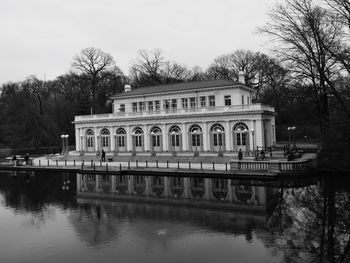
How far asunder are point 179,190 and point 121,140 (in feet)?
72.1

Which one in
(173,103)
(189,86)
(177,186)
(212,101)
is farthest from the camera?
(173,103)

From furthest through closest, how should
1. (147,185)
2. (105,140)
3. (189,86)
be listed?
1. (105,140)
2. (189,86)
3. (147,185)

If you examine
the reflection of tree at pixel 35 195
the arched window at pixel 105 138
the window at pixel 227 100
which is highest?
the window at pixel 227 100

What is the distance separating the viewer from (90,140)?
46.3 meters

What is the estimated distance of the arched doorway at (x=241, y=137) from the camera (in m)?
37.2

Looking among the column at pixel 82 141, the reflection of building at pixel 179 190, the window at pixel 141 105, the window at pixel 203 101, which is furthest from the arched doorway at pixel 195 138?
the column at pixel 82 141

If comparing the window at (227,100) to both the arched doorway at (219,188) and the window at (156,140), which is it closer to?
the window at (156,140)

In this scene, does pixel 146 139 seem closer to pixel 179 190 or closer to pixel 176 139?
pixel 176 139

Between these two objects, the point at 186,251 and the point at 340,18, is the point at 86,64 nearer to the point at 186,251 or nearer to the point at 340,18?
the point at 340,18

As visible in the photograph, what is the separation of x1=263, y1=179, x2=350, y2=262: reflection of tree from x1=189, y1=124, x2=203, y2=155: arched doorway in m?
18.9

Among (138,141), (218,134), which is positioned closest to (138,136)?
(138,141)

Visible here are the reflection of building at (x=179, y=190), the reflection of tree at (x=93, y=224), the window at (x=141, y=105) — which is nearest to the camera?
the reflection of tree at (x=93, y=224)

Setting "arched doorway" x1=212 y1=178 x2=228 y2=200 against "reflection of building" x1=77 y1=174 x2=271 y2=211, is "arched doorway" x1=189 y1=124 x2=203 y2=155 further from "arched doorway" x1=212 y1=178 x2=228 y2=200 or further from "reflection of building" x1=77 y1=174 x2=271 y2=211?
"arched doorway" x1=212 y1=178 x2=228 y2=200

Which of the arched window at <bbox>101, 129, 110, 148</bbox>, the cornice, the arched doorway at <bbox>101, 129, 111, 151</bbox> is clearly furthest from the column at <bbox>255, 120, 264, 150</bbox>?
the arched window at <bbox>101, 129, 110, 148</bbox>
